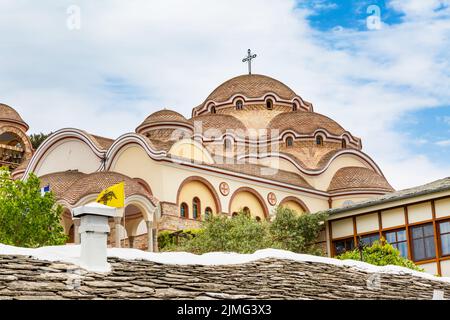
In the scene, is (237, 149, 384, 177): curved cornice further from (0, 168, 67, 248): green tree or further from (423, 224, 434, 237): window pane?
(0, 168, 67, 248): green tree

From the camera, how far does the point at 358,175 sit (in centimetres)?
4997

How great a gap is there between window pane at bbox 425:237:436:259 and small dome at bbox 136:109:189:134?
20701 millimetres

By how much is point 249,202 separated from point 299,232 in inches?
381

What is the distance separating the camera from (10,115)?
5359cm

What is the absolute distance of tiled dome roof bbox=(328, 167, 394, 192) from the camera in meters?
49.1

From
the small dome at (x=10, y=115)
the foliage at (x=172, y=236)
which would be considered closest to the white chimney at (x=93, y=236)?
the foliage at (x=172, y=236)

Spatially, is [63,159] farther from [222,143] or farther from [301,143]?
[301,143]

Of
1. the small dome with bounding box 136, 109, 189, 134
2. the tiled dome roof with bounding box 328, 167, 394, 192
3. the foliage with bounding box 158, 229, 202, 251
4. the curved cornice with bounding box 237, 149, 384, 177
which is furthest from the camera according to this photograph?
the curved cornice with bounding box 237, 149, 384, 177

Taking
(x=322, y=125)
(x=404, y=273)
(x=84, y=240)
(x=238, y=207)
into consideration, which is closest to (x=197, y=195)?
(x=238, y=207)

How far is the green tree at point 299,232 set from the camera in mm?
33500

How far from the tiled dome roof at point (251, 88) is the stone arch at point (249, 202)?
13.7 metres

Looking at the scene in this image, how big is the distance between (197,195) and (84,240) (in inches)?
1190

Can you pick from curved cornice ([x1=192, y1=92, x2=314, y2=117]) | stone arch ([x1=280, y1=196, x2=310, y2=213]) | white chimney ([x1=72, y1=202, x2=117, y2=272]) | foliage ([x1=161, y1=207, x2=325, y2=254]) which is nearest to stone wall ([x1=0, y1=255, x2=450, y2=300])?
white chimney ([x1=72, y1=202, x2=117, y2=272])

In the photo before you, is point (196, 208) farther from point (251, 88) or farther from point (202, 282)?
point (202, 282)
